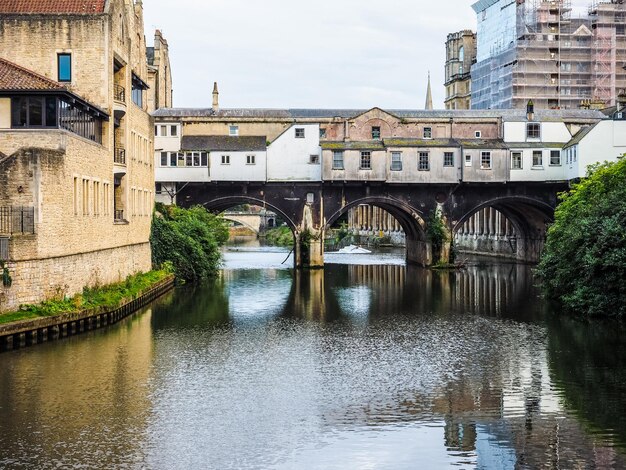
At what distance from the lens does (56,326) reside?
34094 mm

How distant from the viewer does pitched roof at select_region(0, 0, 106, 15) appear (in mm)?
43594

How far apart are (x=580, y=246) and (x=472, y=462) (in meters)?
25.7

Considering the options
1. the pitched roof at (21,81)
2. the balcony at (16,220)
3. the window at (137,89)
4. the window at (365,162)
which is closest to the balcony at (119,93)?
the window at (137,89)

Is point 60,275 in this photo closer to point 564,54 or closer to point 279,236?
point 564,54

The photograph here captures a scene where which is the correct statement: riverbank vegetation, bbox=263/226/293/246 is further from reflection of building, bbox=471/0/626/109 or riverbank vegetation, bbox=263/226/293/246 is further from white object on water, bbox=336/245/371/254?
reflection of building, bbox=471/0/626/109

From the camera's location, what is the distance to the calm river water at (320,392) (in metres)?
20.3

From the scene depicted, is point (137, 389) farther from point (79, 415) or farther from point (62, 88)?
point (62, 88)

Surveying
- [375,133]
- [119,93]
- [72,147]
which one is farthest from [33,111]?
[375,133]

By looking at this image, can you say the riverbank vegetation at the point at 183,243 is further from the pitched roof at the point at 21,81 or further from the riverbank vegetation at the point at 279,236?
the riverbank vegetation at the point at 279,236

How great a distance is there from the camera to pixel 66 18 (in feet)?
141

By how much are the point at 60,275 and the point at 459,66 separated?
330ft

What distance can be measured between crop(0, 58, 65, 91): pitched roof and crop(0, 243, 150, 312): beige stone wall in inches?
254

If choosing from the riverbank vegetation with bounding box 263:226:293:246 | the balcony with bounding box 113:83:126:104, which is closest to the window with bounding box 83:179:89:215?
the balcony with bounding box 113:83:126:104

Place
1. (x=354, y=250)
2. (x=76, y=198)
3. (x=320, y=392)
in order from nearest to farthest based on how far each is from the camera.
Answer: (x=320, y=392) → (x=76, y=198) → (x=354, y=250)
